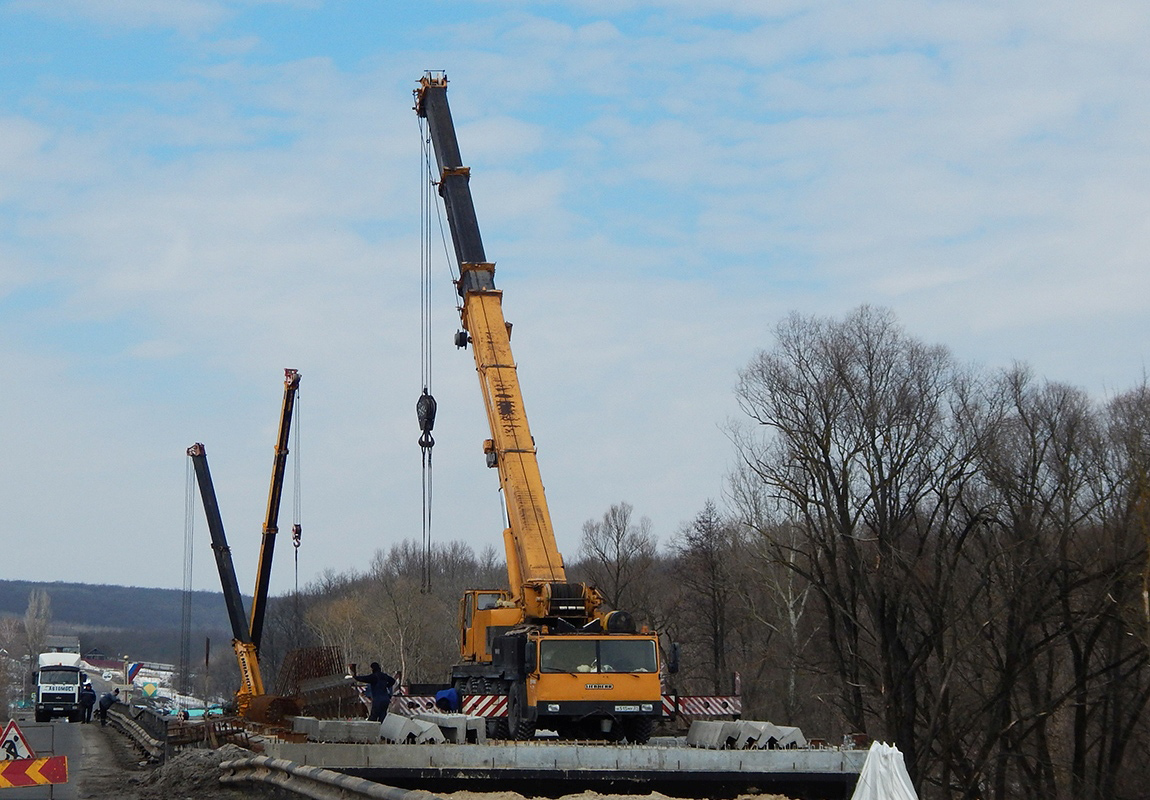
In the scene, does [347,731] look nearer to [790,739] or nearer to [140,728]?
[790,739]

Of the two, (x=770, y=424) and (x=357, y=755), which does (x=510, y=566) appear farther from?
(x=770, y=424)

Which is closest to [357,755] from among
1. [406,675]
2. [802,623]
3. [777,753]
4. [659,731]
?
[777,753]

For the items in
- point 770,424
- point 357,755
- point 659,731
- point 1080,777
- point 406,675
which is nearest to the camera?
point 357,755

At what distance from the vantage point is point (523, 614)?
22.2 meters

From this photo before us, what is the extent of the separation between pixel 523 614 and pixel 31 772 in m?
8.84

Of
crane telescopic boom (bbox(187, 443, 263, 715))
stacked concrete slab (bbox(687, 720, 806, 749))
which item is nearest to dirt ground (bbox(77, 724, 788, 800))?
stacked concrete slab (bbox(687, 720, 806, 749))

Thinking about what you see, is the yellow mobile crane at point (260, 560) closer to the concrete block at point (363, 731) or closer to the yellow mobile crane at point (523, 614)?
the yellow mobile crane at point (523, 614)

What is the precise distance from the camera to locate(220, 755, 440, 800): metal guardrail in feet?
38.9

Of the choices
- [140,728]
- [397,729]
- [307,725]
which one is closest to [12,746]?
[397,729]

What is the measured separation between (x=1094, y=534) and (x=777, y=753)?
21.1 m

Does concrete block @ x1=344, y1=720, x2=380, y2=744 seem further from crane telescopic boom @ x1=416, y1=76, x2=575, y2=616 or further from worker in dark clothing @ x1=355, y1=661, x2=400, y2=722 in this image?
crane telescopic boom @ x1=416, y1=76, x2=575, y2=616

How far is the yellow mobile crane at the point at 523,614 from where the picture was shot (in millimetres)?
20016

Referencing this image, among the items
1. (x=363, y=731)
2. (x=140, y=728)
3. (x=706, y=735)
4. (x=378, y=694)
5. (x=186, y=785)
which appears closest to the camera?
(x=363, y=731)

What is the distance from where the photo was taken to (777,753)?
17031 mm
